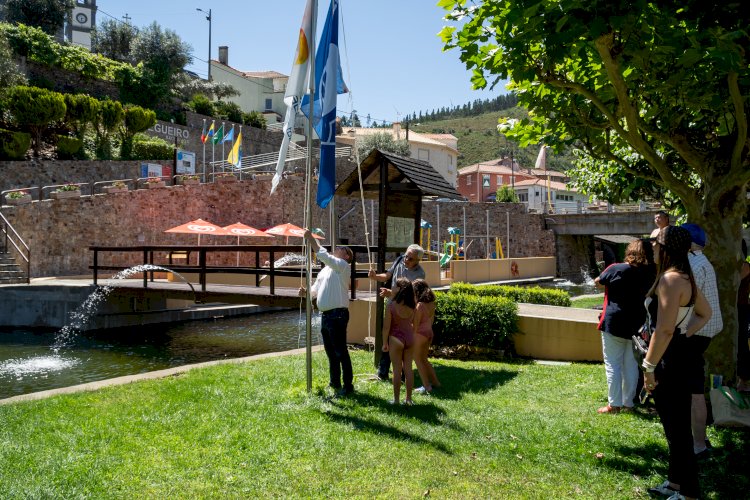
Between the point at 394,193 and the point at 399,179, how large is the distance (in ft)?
1.59

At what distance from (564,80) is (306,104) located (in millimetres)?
2821

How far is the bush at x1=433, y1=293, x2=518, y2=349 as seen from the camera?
9.70 m

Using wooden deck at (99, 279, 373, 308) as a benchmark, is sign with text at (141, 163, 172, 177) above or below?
above

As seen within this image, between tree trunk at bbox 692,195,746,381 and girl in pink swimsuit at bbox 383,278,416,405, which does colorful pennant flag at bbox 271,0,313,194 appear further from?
tree trunk at bbox 692,195,746,381

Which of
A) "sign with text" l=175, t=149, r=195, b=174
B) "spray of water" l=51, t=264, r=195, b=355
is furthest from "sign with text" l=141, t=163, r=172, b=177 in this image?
"spray of water" l=51, t=264, r=195, b=355

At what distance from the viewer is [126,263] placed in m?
27.5

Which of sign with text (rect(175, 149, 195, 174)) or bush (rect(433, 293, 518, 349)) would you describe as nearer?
bush (rect(433, 293, 518, 349))

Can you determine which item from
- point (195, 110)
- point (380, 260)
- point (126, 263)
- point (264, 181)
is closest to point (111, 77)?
point (195, 110)

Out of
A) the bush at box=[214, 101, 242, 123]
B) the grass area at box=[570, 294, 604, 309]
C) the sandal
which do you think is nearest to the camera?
the sandal

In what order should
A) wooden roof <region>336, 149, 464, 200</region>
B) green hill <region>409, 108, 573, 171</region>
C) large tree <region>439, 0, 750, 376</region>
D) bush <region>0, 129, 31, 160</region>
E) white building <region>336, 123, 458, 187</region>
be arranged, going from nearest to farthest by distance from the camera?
large tree <region>439, 0, 750, 376</region>, wooden roof <region>336, 149, 464, 200</region>, bush <region>0, 129, 31, 160</region>, white building <region>336, 123, 458, 187</region>, green hill <region>409, 108, 573, 171</region>

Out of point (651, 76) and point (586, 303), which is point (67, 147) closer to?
point (586, 303)

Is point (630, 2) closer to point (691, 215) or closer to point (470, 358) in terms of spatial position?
point (691, 215)

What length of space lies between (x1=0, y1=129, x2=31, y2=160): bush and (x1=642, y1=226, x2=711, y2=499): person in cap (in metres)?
30.0

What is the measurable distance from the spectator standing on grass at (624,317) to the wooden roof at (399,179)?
9.81 ft
